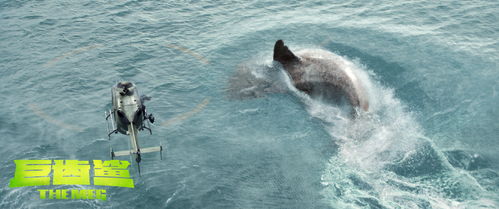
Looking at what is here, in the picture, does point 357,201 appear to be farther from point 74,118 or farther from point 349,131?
point 74,118

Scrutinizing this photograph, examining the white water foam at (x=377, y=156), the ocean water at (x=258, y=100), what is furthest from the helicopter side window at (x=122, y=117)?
the white water foam at (x=377, y=156)

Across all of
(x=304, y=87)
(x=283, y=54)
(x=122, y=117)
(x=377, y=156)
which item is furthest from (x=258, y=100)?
(x=122, y=117)

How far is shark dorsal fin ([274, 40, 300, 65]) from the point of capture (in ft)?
112

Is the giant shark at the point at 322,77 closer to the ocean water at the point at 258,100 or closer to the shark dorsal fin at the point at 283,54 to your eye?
Result: the shark dorsal fin at the point at 283,54

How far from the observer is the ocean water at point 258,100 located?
23.7 meters

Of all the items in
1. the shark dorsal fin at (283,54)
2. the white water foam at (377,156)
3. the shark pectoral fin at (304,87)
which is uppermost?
the shark dorsal fin at (283,54)

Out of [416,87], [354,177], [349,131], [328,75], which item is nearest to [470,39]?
[416,87]

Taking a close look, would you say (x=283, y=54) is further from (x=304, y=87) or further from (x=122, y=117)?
(x=122, y=117)

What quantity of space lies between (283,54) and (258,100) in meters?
4.85

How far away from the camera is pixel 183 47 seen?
131ft

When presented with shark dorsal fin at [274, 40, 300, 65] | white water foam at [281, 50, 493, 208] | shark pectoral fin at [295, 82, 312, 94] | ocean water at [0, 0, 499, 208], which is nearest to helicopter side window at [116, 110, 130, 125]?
ocean water at [0, 0, 499, 208]

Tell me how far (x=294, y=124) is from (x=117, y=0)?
28616mm

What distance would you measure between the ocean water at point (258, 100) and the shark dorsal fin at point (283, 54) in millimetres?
756

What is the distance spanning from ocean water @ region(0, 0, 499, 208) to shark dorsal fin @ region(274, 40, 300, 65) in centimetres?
76
